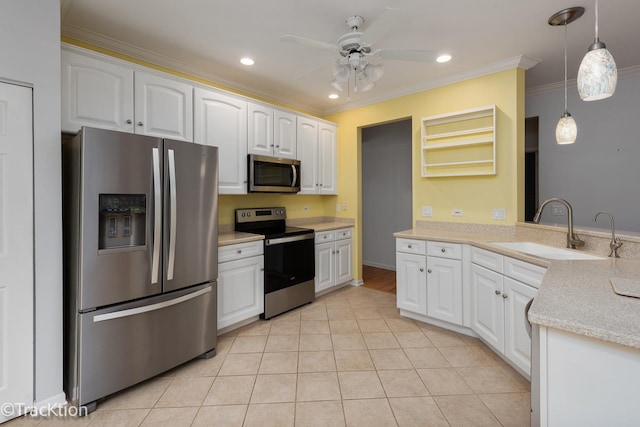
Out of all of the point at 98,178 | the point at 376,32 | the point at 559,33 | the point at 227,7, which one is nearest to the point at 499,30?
the point at 559,33

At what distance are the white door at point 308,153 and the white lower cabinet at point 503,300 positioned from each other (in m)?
2.06

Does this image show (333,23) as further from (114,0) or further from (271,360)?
(271,360)

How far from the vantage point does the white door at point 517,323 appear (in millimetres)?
1951

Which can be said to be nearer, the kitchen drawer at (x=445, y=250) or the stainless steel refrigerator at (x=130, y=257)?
the stainless steel refrigerator at (x=130, y=257)

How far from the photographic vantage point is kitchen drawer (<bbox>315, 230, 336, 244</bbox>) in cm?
361

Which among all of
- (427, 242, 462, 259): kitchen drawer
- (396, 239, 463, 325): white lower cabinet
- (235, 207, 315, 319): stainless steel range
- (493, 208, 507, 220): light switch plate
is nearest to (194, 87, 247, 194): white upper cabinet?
(235, 207, 315, 319): stainless steel range

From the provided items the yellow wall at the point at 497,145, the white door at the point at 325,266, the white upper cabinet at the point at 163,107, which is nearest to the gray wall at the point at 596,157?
the yellow wall at the point at 497,145

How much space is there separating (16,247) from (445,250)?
3045 millimetres

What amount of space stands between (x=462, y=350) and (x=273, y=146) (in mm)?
2687

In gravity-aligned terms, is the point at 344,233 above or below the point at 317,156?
below

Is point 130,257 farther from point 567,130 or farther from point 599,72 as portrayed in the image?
point 567,130

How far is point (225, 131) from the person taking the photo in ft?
9.56

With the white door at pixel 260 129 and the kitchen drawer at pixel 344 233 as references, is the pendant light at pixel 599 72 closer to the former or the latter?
the white door at pixel 260 129

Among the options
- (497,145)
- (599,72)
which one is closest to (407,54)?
(599,72)
